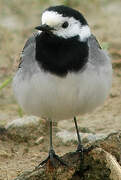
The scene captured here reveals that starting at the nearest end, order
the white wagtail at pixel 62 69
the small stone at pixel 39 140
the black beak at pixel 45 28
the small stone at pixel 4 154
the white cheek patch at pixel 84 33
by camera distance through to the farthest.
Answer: the black beak at pixel 45 28 < the white wagtail at pixel 62 69 < the white cheek patch at pixel 84 33 < the small stone at pixel 4 154 < the small stone at pixel 39 140

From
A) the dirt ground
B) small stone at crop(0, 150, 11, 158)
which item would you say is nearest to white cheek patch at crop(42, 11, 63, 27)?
the dirt ground

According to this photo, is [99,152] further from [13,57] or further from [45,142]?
[13,57]

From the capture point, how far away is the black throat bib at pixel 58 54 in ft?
16.6

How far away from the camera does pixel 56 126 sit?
7012 millimetres

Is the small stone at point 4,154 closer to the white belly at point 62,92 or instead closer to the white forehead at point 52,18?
the white belly at point 62,92

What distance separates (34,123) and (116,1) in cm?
400

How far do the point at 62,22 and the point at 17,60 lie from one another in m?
3.63

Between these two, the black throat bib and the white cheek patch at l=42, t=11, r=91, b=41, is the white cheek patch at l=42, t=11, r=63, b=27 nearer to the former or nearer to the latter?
the white cheek patch at l=42, t=11, r=91, b=41

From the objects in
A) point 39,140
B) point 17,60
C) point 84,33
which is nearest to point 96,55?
point 84,33

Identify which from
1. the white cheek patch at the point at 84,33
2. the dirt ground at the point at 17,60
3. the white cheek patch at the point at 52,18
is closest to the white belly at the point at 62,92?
the white cheek patch at the point at 84,33

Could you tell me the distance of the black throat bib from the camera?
505 cm

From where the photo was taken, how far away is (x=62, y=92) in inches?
200

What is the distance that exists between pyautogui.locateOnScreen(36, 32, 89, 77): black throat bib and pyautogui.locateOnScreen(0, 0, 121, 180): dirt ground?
130cm

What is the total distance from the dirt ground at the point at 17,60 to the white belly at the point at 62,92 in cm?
92
